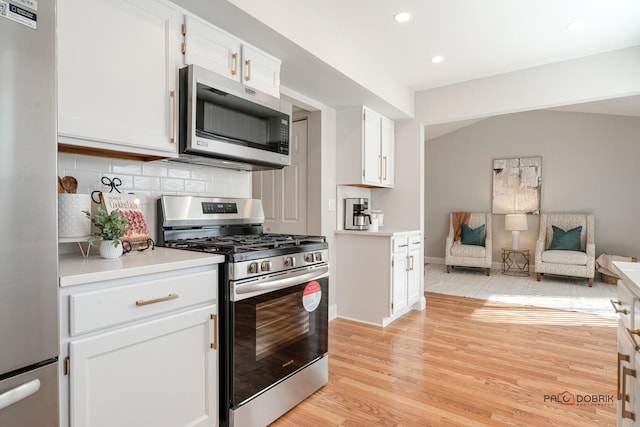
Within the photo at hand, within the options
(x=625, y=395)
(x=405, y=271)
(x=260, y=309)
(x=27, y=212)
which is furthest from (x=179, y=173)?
(x=405, y=271)

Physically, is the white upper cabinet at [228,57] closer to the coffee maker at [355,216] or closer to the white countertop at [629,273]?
the coffee maker at [355,216]

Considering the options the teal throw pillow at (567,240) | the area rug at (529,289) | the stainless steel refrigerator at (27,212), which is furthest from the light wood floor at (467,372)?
the teal throw pillow at (567,240)

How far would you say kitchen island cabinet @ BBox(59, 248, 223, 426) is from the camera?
3.74ft

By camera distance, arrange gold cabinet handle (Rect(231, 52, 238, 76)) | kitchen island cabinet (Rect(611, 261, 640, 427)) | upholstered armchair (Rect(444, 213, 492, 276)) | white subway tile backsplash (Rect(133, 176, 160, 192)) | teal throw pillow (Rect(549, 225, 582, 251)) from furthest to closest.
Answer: upholstered armchair (Rect(444, 213, 492, 276)), teal throw pillow (Rect(549, 225, 582, 251)), gold cabinet handle (Rect(231, 52, 238, 76)), white subway tile backsplash (Rect(133, 176, 160, 192)), kitchen island cabinet (Rect(611, 261, 640, 427))

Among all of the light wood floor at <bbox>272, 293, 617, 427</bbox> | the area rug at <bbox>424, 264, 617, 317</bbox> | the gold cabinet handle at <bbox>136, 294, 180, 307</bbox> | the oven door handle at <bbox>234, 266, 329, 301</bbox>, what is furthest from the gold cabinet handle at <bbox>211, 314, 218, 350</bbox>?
the area rug at <bbox>424, 264, 617, 317</bbox>

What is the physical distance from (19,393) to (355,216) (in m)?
3.06

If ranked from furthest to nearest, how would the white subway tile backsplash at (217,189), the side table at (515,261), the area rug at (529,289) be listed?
the side table at (515,261)
the area rug at (529,289)
the white subway tile backsplash at (217,189)

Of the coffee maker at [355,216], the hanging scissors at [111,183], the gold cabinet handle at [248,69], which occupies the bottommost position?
the coffee maker at [355,216]

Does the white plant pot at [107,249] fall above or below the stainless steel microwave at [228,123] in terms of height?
below

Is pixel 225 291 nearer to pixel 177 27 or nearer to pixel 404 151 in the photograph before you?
pixel 177 27

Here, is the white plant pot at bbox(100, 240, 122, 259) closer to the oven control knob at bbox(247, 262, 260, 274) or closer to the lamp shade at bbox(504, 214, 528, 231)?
the oven control knob at bbox(247, 262, 260, 274)

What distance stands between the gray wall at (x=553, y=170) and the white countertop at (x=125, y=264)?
6.33 meters

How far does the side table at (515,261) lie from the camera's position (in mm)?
6199

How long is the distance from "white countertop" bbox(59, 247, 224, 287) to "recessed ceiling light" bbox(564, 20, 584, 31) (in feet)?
9.82
